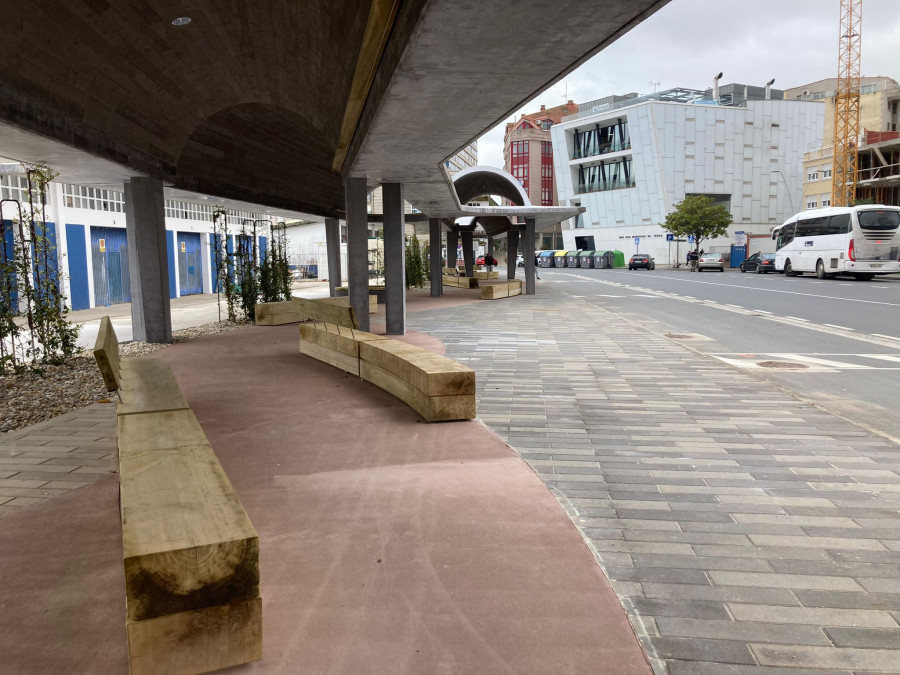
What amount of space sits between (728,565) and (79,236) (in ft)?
75.9

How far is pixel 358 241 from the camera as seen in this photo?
13.6 meters

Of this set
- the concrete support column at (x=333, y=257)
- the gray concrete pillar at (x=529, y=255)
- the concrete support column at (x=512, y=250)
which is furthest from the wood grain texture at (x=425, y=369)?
the concrete support column at (x=512, y=250)

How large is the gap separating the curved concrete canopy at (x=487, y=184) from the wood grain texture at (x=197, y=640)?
70.7 feet

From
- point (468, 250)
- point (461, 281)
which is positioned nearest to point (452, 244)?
point (468, 250)

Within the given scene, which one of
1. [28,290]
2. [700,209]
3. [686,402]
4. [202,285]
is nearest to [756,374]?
[686,402]

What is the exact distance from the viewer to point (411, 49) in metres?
5.22

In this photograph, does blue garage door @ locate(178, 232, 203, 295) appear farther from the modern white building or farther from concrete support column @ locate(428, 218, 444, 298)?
the modern white building

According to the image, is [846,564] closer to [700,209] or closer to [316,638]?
[316,638]

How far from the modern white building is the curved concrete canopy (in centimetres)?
5203

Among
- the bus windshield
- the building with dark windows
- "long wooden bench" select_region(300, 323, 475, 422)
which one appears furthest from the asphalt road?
the building with dark windows

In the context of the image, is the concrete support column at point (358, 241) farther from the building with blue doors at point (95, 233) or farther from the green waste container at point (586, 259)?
the green waste container at point (586, 259)

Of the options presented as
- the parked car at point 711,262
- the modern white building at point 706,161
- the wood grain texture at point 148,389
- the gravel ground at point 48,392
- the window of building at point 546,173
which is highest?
the window of building at point 546,173

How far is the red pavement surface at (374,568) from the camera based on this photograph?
2.57 m

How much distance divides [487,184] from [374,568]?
80.1 ft
